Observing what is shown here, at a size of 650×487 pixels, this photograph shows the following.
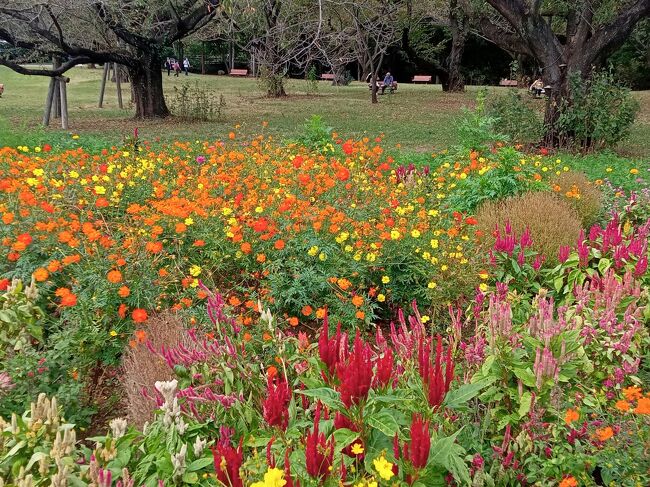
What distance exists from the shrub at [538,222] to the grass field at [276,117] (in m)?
7.08

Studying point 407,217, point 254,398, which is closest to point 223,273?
point 407,217

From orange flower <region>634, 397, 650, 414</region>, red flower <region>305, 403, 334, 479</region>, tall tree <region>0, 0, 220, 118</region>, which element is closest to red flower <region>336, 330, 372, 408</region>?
red flower <region>305, 403, 334, 479</region>

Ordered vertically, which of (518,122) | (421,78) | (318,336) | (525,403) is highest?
(421,78)

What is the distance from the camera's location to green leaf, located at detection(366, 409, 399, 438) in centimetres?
181

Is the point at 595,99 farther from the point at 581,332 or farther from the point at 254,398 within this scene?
the point at 254,398

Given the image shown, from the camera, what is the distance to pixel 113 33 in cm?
1578

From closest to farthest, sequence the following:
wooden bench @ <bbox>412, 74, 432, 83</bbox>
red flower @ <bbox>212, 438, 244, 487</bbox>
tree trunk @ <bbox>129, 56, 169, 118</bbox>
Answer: red flower @ <bbox>212, 438, 244, 487</bbox> → tree trunk @ <bbox>129, 56, 169, 118</bbox> → wooden bench @ <bbox>412, 74, 432, 83</bbox>

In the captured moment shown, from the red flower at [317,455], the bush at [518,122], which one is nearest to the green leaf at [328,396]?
the red flower at [317,455]

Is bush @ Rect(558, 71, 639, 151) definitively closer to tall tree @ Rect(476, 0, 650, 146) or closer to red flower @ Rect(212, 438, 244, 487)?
tall tree @ Rect(476, 0, 650, 146)

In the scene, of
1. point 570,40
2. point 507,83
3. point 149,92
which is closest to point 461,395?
point 570,40

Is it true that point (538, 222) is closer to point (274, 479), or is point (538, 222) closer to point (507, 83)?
point (274, 479)

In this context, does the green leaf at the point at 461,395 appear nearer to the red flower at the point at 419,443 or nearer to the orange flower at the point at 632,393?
the red flower at the point at 419,443

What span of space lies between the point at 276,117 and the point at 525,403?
16082 millimetres

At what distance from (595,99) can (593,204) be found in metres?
6.17
